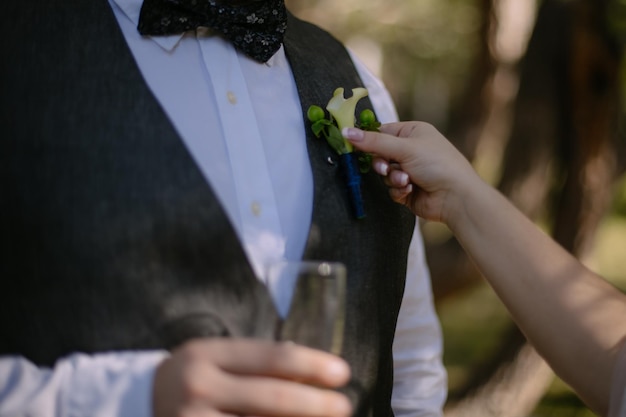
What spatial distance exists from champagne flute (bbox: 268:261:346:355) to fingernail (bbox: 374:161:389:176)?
0.51 meters

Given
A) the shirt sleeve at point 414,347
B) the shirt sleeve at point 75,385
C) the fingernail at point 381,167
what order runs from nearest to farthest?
1. the shirt sleeve at point 75,385
2. the fingernail at point 381,167
3. the shirt sleeve at point 414,347

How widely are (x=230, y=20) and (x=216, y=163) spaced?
292mm

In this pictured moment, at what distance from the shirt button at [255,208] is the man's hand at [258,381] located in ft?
1.10

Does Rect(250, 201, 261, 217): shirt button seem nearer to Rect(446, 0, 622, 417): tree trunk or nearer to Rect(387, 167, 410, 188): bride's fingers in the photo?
Rect(387, 167, 410, 188): bride's fingers

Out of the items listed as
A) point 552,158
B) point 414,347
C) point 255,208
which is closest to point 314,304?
point 255,208

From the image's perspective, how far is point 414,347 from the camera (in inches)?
71.6

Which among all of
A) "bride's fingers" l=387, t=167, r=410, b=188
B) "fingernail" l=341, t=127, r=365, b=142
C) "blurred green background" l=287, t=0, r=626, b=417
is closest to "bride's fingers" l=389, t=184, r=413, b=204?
"bride's fingers" l=387, t=167, r=410, b=188

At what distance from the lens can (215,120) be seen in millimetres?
1408

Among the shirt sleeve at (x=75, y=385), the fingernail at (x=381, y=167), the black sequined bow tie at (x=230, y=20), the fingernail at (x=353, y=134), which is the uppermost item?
the black sequined bow tie at (x=230, y=20)

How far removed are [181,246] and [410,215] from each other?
0.58 metres

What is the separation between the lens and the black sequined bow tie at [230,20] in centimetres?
139

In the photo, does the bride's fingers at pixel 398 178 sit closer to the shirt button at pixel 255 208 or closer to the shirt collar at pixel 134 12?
the shirt button at pixel 255 208

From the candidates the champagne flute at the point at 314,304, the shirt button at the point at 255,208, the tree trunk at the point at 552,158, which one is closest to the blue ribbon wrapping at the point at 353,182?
the shirt button at the point at 255,208

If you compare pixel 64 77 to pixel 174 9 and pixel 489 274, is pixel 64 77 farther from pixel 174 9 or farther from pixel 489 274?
pixel 489 274
